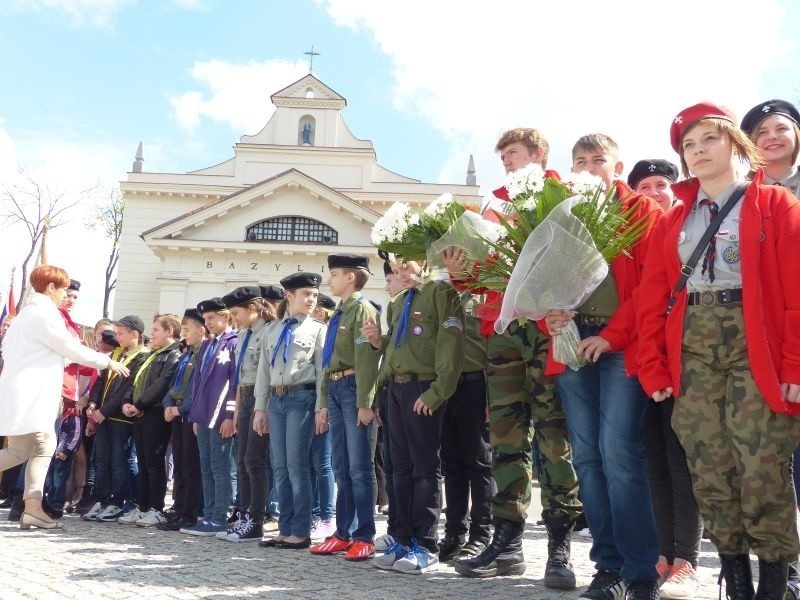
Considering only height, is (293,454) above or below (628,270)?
below

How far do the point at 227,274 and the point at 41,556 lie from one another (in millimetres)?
25092

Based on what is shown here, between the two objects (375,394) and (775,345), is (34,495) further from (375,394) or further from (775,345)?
(775,345)

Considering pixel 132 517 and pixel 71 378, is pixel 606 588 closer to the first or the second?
pixel 132 517

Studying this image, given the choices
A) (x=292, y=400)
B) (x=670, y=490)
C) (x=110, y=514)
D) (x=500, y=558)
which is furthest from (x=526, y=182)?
(x=110, y=514)

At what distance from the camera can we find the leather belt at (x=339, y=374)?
5.86 meters

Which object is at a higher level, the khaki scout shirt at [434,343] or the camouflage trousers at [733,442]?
the khaki scout shirt at [434,343]

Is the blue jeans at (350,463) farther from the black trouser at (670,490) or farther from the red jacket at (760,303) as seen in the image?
the red jacket at (760,303)

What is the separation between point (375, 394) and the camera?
19.1 feet

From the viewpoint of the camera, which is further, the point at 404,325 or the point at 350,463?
the point at 350,463

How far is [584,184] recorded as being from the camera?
3.86 metres

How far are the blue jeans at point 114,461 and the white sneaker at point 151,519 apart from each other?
0.59m

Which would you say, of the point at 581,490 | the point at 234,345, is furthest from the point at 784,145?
the point at 234,345

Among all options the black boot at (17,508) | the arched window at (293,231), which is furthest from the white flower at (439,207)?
the arched window at (293,231)

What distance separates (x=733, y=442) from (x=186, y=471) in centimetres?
584
